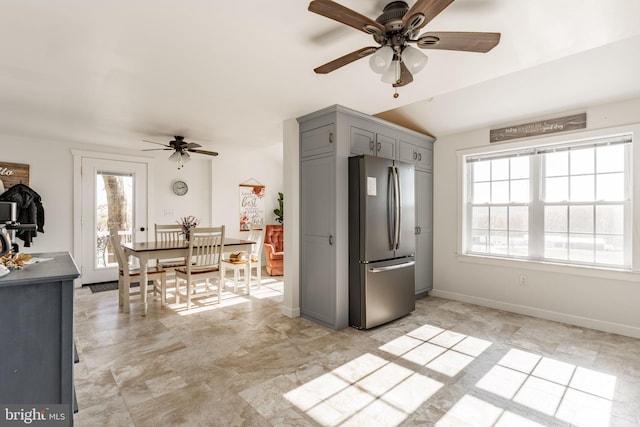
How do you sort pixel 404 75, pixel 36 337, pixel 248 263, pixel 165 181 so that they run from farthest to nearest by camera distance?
pixel 165 181
pixel 248 263
pixel 404 75
pixel 36 337

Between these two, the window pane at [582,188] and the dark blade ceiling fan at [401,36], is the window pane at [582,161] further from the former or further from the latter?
the dark blade ceiling fan at [401,36]

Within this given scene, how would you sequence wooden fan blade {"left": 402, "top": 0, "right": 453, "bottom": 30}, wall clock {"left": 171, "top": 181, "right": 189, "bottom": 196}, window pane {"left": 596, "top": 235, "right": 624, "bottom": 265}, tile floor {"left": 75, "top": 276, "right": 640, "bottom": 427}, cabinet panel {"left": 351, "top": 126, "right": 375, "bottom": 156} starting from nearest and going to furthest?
wooden fan blade {"left": 402, "top": 0, "right": 453, "bottom": 30}, tile floor {"left": 75, "top": 276, "right": 640, "bottom": 427}, window pane {"left": 596, "top": 235, "right": 624, "bottom": 265}, cabinet panel {"left": 351, "top": 126, "right": 375, "bottom": 156}, wall clock {"left": 171, "top": 181, "right": 189, "bottom": 196}

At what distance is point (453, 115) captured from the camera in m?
4.02

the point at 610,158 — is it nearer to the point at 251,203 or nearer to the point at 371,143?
the point at 371,143

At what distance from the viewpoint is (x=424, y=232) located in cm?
459

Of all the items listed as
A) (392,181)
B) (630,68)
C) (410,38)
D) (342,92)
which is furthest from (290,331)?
(630,68)

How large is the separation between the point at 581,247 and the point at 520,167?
3.63 feet

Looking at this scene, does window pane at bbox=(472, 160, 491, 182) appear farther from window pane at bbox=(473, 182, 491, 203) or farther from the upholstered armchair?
the upholstered armchair

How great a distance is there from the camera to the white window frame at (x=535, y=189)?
124 inches

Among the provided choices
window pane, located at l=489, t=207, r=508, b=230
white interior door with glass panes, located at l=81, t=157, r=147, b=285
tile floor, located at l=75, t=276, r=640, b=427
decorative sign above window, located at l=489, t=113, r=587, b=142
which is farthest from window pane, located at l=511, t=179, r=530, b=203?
white interior door with glass panes, located at l=81, t=157, r=147, b=285

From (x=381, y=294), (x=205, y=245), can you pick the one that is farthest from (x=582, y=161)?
(x=205, y=245)

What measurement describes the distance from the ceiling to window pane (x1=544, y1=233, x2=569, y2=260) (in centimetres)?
143

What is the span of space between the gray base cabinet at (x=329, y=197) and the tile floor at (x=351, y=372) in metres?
0.31

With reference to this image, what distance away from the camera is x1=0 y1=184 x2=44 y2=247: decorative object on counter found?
4387mm
